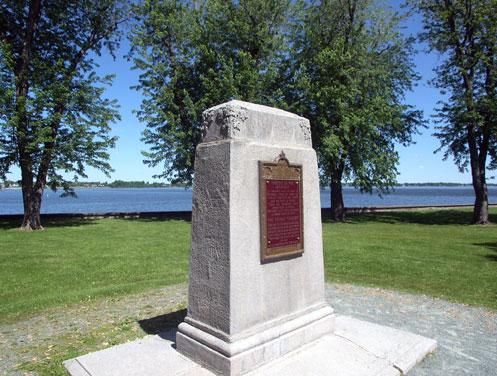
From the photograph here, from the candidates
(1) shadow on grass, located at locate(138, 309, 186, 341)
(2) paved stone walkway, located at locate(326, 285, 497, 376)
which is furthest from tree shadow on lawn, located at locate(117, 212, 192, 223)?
(1) shadow on grass, located at locate(138, 309, 186, 341)

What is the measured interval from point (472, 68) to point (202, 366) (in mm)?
26587

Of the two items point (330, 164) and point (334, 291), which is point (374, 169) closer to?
point (330, 164)

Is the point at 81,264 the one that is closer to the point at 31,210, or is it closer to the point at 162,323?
the point at 162,323

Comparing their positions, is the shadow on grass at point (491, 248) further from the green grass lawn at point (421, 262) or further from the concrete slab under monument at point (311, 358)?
the concrete slab under monument at point (311, 358)

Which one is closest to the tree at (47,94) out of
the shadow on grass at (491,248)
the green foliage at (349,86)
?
the green foliage at (349,86)

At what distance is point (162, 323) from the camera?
667 cm

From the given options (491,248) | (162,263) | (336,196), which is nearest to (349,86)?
(336,196)

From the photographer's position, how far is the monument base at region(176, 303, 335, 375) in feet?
14.2

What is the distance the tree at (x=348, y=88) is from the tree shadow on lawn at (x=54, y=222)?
48.1 ft

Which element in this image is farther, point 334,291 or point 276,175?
point 334,291

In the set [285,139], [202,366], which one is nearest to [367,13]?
[285,139]

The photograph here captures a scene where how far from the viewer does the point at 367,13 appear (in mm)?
26641

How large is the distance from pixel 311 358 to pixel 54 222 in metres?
23.0

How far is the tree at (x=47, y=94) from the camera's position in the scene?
1984 centimetres
